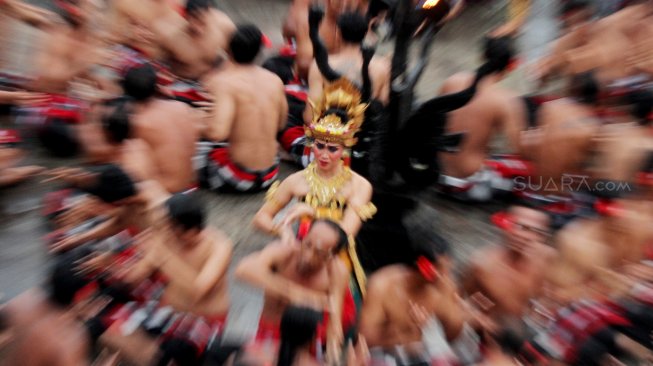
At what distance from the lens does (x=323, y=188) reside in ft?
8.52

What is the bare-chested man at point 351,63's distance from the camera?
328 cm

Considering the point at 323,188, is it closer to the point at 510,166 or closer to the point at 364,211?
the point at 364,211

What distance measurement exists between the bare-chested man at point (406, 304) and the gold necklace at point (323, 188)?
67 cm

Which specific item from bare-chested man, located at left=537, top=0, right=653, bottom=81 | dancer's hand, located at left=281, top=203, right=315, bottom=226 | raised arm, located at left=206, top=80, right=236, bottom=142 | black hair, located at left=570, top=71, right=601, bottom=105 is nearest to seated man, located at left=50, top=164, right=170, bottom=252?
dancer's hand, located at left=281, top=203, right=315, bottom=226

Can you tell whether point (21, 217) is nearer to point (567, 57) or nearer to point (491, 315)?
point (491, 315)

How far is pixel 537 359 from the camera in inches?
69.8

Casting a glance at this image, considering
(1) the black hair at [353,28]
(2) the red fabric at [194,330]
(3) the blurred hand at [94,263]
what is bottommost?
(2) the red fabric at [194,330]

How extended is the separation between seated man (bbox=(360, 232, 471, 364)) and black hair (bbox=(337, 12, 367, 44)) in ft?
6.34

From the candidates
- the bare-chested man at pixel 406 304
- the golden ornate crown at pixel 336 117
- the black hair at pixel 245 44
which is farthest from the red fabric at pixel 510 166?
the black hair at pixel 245 44

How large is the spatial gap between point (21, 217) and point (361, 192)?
82.1 inches

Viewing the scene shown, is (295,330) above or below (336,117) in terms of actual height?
below

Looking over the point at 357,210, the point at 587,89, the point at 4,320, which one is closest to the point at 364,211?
the point at 357,210

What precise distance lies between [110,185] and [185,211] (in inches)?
16.1

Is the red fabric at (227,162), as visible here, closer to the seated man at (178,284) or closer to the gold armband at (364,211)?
the gold armband at (364,211)
